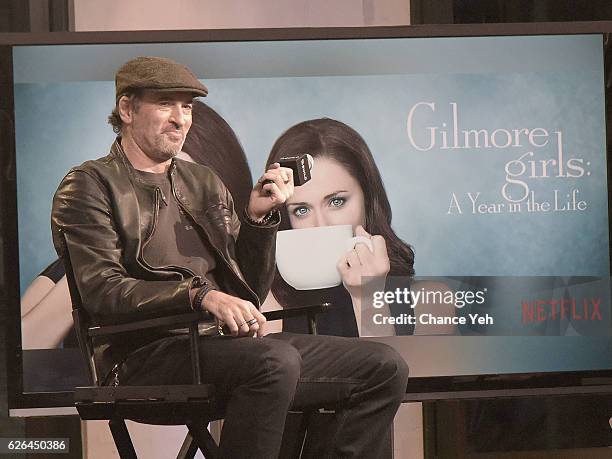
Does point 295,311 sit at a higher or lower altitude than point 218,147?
lower

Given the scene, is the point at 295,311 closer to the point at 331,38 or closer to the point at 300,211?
the point at 300,211

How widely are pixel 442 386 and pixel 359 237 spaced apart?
63 centimetres

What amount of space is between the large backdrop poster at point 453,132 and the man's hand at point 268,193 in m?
1.12

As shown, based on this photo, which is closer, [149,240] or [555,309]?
[149,240]

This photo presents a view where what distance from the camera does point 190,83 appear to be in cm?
288

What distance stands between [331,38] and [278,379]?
1.89m

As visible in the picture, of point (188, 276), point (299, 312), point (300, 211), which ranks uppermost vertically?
point (300, 211)

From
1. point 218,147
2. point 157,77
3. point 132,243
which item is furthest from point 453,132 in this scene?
point 132,243

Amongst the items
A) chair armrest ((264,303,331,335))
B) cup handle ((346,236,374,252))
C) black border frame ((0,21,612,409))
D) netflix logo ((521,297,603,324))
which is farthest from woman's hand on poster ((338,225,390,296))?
chair armrest ((264,303,331,335))

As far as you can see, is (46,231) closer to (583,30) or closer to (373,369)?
(373,369)

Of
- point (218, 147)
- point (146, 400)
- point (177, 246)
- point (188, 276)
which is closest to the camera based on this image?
A: point (146, 400)

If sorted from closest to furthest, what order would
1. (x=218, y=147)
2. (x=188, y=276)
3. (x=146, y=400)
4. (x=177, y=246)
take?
(x=146, y=400)
(x=188, y=276)
(x=177, y=246)
(x=218, y=147)

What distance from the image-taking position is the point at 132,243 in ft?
9.14

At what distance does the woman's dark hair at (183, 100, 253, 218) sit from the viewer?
13.2 ft
